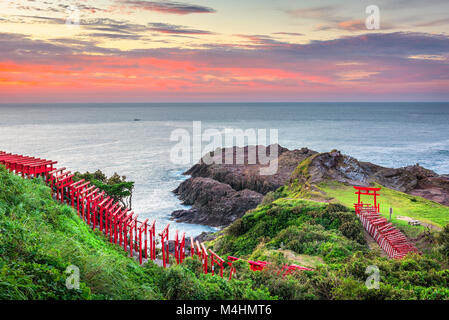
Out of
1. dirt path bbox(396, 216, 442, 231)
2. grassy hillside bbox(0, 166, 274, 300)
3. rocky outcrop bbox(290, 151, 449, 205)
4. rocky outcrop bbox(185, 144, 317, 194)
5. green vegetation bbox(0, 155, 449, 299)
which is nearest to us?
grassy hillside bbox(0, 166, 274, 300)

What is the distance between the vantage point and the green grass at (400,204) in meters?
22.0

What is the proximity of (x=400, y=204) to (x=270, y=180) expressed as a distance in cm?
2687

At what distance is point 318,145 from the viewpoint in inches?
4259

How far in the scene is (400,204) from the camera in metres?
25.7

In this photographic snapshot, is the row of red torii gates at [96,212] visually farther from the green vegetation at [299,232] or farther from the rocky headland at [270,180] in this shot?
the rocky headland at [270,180]

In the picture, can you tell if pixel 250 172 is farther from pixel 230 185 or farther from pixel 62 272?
pixel 62 272

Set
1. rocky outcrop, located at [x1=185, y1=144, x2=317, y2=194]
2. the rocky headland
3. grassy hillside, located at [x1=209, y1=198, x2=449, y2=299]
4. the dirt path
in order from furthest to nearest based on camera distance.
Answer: rocky outcrop, located at [x1=185, y1=144, x2=317, y2=194] → the rocky headland → the dirt path → grassy hillside, located at [x1=209, y1=198, x2=449, y2=299]

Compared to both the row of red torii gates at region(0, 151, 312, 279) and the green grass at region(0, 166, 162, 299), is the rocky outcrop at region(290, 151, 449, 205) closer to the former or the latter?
the row of red torii gates at region(0, 151, 312, 279)

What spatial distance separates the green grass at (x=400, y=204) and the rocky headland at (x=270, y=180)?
2.16 meters

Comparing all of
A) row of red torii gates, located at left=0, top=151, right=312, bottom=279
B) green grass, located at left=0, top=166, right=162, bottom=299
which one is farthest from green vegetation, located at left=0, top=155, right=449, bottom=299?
row of red torii gates, located at left=0, top=151, right=312, bottom=279

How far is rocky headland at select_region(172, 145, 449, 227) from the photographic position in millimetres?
34906

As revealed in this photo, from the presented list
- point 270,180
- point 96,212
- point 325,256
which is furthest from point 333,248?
point 270,180

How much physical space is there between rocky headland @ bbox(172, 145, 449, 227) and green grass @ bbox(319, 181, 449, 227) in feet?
7.08

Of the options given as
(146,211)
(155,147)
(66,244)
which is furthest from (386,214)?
(155,147)
